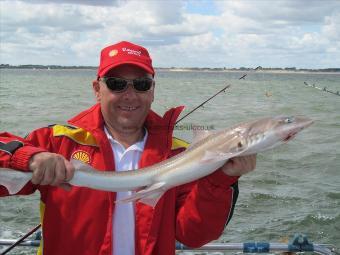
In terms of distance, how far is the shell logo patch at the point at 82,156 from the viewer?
349cm

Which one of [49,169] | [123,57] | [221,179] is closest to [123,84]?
[123,57]

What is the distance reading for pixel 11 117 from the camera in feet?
75.8

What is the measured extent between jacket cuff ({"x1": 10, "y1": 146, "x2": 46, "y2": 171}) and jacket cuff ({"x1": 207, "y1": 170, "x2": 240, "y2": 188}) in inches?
47.6

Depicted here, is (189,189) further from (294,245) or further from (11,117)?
(11,117)

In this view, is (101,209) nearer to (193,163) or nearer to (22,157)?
(22,157)

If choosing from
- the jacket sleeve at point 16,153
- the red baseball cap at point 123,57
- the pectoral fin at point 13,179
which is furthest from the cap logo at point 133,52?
the pectoral fin at point 13,179

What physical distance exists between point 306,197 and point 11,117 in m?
17.0

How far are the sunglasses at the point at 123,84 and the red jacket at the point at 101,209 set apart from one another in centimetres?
34

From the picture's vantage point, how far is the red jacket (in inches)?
132

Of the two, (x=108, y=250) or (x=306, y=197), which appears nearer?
(x=108, y=250)

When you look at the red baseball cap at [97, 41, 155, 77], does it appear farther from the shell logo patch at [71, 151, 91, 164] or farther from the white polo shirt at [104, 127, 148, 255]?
the white polo shirt at [104, 127, 148, 255]

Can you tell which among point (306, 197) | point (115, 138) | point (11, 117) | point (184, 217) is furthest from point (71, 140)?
point (11, 117)

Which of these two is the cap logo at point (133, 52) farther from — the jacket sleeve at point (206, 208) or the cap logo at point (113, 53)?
the jacket sleeve at point (206, 208)

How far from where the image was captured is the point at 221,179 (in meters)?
3.23
